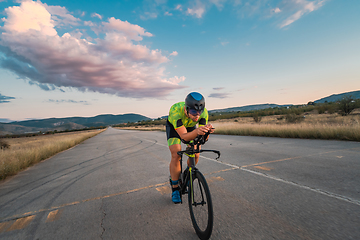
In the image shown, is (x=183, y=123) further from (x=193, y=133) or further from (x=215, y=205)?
(x=215, y=205)

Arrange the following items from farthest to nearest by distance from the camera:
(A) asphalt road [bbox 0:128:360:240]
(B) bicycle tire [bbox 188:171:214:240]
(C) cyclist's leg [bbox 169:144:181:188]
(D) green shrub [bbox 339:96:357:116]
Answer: (D) green shrub [bbox 339:96:357:116], (C) cyclist's leg [bbox 169:144:181:188], (A) asphalt road [bbox 0:128:360:240], (B) bicycle tire [bbox 188:171:214:240]

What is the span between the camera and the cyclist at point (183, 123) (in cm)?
246

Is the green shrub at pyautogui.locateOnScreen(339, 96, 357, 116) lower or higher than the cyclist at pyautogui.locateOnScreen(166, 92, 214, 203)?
higher

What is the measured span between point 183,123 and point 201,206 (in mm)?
1343

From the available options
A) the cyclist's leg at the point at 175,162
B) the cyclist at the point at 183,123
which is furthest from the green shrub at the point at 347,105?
the cyclist's leg at the point at 175,162

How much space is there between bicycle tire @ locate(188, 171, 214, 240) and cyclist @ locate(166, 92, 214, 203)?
0.58 meters

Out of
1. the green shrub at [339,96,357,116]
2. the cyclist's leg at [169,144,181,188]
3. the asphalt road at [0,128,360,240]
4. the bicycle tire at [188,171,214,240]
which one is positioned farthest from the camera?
the green shrub at [339,96,357,116]

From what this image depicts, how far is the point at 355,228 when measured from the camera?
2.26m

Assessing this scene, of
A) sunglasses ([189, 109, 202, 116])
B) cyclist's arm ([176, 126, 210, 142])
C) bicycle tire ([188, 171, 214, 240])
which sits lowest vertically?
bicycle tire ([188, 171, 214, 240])

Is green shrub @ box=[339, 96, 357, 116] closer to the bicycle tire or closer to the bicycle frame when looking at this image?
the bicycle frame

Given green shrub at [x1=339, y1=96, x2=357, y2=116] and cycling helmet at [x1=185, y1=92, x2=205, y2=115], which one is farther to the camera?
green shrub at [x1=339, y1=96, x2=357, y2=116]

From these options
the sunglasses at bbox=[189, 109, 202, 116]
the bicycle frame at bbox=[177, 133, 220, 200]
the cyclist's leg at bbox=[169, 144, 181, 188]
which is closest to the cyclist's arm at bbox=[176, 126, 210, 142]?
the bicycle frame at bbox=[177, 133, 220, 200]

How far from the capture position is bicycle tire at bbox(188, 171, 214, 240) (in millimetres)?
2129

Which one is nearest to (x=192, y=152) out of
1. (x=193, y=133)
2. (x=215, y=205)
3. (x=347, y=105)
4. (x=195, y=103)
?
(x=193, y=133)
